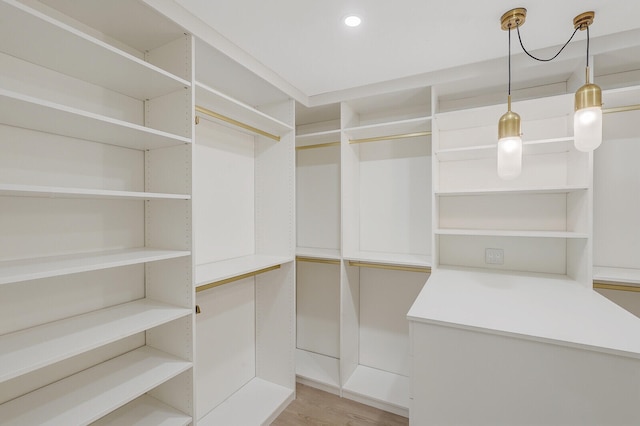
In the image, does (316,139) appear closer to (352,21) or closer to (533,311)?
(352,21)

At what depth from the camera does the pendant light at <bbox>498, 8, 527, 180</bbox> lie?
1.33 meters

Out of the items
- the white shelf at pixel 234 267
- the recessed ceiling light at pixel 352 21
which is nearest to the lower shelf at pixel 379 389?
the white shelf at pixel 234 267

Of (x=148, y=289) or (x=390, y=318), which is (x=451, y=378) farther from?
(x=148, y=289)

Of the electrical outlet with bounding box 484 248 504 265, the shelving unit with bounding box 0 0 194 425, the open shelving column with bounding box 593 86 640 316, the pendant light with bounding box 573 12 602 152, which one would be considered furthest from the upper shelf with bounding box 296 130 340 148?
the open shelving column with bounding box 593 86 640 316

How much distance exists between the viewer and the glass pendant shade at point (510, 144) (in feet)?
4.35

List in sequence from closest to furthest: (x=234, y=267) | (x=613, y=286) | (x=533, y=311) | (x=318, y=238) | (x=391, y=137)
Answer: (x=533, y=311)
(x=613, y=286)
(x=234, y=267)
(x=391, y=137)
(x=318, y=238)

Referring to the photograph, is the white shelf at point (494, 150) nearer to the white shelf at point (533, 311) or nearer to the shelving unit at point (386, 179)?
the shelving unit at point (386, 179)

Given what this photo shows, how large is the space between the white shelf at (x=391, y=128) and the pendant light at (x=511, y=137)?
0.72 metres

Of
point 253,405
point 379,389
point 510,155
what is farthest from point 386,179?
point 253,405

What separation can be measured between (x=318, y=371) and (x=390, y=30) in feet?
8.33

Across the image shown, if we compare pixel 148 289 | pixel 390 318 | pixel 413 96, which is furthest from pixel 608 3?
pixel 148 289

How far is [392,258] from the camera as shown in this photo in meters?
2.21

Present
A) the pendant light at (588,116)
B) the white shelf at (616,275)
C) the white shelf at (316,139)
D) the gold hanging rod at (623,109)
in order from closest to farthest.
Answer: the pendant light at (588,116), the white shelf at (616,275), the gold hanging rod at (623,109), the white shelf at (316,139)

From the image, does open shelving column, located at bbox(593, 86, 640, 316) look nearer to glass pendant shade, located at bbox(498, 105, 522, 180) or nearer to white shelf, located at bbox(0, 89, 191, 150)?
glass pendant shade, located at bbox(498, 105, 522, 180)
